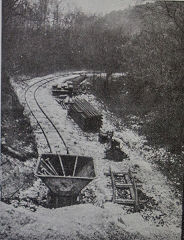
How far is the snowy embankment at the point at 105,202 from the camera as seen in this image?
20.5ft

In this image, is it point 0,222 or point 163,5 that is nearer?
point 0,222

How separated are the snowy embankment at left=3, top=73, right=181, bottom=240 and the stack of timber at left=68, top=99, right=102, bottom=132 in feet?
0.50

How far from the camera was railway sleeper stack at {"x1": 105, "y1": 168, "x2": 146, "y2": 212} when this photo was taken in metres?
6.68

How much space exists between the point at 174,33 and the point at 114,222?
4836 millimetres

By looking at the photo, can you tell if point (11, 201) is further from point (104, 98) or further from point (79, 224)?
point (104, 98)

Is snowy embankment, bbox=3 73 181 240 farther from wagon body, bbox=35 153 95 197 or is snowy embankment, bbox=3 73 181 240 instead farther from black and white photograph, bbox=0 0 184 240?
wagon body, bbox=35 153 95 197

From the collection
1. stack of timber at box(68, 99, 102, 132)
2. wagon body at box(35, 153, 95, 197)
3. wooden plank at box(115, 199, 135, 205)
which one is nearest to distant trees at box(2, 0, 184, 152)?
stack of timber at box(68, 99, 102, 132)

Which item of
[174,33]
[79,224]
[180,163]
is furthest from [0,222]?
[174,33]

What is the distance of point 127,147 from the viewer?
26.7 feet

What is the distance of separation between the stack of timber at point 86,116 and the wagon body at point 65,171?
A: 44.2 inches

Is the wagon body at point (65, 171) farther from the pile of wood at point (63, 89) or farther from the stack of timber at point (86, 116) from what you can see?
the pile of wood at point (63, 89)

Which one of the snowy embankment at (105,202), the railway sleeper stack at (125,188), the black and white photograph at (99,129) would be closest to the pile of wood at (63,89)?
the black and white photograph at (99,129)

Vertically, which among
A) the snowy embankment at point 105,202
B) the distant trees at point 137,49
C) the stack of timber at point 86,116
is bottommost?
the snowy embankment at point 105,202

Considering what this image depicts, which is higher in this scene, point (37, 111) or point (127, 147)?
point (37, 111)
